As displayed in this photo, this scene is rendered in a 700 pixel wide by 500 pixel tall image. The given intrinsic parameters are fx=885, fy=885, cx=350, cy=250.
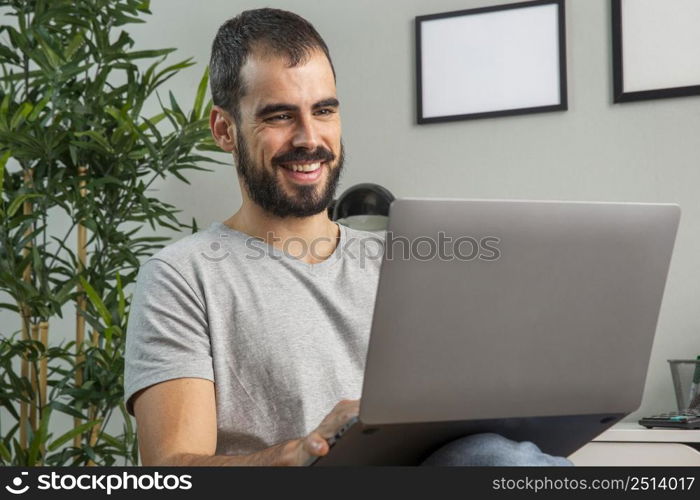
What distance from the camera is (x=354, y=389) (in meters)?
1.47

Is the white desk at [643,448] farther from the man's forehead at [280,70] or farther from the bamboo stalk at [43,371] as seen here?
the bamboo stalk at [43,371]

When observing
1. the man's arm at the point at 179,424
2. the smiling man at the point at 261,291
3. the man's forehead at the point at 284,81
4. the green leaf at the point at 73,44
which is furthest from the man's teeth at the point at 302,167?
the green leaf at the point at 73,44

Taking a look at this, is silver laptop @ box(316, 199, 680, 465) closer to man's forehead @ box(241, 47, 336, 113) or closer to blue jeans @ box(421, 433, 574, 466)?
blue jeans @ box(421, 433, 574, 466)

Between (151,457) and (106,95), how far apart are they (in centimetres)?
163

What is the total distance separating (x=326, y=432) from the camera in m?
1.02

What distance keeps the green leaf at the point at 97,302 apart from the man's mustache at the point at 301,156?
114cm

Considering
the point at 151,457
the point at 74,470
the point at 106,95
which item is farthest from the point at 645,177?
the point at 74,470

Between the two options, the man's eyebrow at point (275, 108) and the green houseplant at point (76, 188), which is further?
the green houseplant at point (76, 188)

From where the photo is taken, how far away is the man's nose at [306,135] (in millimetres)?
1521

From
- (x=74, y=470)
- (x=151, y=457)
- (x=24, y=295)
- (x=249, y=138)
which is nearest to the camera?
(x=74, y=470)

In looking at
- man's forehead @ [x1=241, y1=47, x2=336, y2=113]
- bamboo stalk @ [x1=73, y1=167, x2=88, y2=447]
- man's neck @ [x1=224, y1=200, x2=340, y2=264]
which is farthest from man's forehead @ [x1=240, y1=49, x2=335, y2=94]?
bamboo stalk @ [x1=73, y1=167, x2=88, y2=447]

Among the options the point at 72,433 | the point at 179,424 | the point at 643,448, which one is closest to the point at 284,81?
the point at 179,424

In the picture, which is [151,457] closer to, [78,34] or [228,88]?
[228,88]

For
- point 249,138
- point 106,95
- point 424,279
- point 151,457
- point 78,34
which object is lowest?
point 151,457
